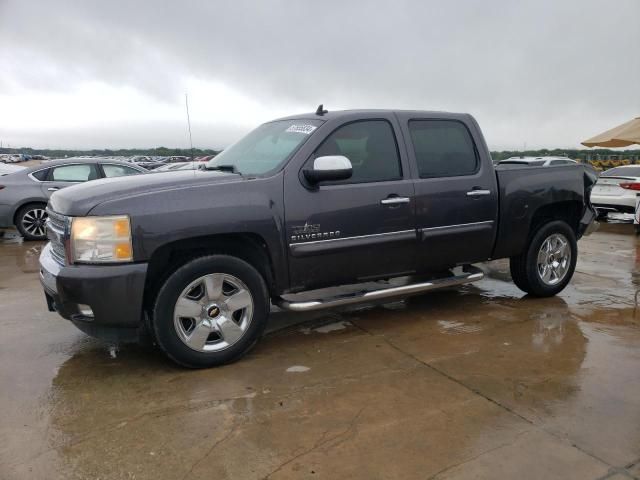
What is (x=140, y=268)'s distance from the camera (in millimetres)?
3322

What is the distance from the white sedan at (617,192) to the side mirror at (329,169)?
9.35 meters

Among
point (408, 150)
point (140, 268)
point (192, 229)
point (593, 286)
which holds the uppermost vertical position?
point (408, 150)

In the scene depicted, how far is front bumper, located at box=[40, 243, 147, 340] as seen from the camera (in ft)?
10.7

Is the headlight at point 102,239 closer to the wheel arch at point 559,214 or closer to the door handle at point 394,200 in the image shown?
the door handle at point 394,200

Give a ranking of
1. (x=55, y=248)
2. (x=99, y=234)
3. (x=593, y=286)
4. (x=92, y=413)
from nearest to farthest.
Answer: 1. (x=92, y=413)
2. (x=99, y=234)
3. (x=55, y=248)
4. (x=593, y=286)

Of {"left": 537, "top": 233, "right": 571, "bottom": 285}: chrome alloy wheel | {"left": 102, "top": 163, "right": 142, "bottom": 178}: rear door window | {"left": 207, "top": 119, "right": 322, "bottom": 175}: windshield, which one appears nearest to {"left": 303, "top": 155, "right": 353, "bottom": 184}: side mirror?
{"left": 207, "top": 119, "right": 322, "bottom": 175}: windshield

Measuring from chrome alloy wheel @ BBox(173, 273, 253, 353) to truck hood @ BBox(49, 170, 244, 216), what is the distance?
67cm

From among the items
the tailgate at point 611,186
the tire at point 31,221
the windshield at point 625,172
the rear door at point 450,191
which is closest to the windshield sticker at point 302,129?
the rear door at point 450,191

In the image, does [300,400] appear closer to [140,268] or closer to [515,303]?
[140,268]

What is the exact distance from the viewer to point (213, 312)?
3590 millimetres

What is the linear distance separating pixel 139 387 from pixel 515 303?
3.68m

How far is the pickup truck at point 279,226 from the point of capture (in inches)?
131

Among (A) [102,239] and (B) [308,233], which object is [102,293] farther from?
(B) [308,233]

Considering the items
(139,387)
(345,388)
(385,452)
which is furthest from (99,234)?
(385,452)
